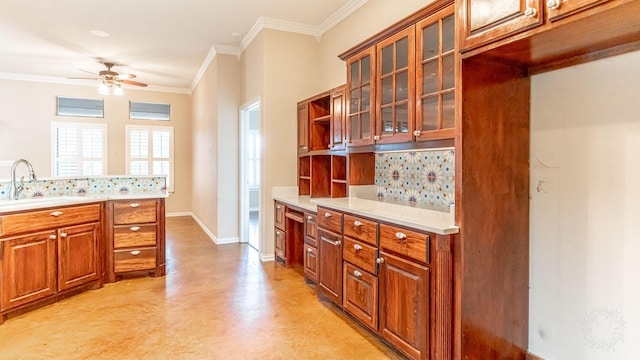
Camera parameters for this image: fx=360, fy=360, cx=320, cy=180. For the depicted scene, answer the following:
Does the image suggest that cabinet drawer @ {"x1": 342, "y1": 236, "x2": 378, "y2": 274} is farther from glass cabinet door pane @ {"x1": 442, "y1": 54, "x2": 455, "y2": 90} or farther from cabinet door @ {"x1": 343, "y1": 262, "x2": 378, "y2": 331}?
glass cabinet door pane @ {"x1": 442, "y1": 54, "x2": 455, "y2": 90}

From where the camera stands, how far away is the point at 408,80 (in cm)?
251

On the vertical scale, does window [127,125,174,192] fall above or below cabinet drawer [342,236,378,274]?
above

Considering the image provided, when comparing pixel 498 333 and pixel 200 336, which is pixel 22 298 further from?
pixel 498 333

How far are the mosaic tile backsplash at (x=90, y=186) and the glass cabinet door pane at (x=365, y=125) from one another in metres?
2.48

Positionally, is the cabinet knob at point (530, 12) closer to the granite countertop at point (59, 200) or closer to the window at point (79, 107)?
the granite countertop at point (59, 200)

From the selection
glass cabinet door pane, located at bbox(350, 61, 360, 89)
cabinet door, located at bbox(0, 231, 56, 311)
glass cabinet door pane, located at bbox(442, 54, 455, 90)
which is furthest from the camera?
glass cabinet door pane, located at bbox(350, 61, 360, 89)

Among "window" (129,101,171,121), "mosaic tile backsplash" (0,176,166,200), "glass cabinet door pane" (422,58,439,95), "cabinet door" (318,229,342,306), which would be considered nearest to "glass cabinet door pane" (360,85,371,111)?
"glass cabinet door pane" (422,58,439,95)

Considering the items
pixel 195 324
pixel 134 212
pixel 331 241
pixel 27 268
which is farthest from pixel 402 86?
pixel 27 268

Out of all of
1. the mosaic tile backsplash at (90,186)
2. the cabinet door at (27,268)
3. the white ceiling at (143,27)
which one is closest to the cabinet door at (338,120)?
the white ceiling at (143,27)

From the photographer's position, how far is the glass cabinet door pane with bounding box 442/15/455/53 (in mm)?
2191

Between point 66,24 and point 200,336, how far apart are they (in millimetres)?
4443

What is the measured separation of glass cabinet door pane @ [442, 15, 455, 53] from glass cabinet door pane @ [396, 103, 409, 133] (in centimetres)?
47

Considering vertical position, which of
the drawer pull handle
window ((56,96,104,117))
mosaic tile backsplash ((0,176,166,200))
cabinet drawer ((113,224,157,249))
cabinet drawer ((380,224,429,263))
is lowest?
cabinet drawer ((113,224,157,249))

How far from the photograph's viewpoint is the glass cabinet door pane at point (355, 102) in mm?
3168
